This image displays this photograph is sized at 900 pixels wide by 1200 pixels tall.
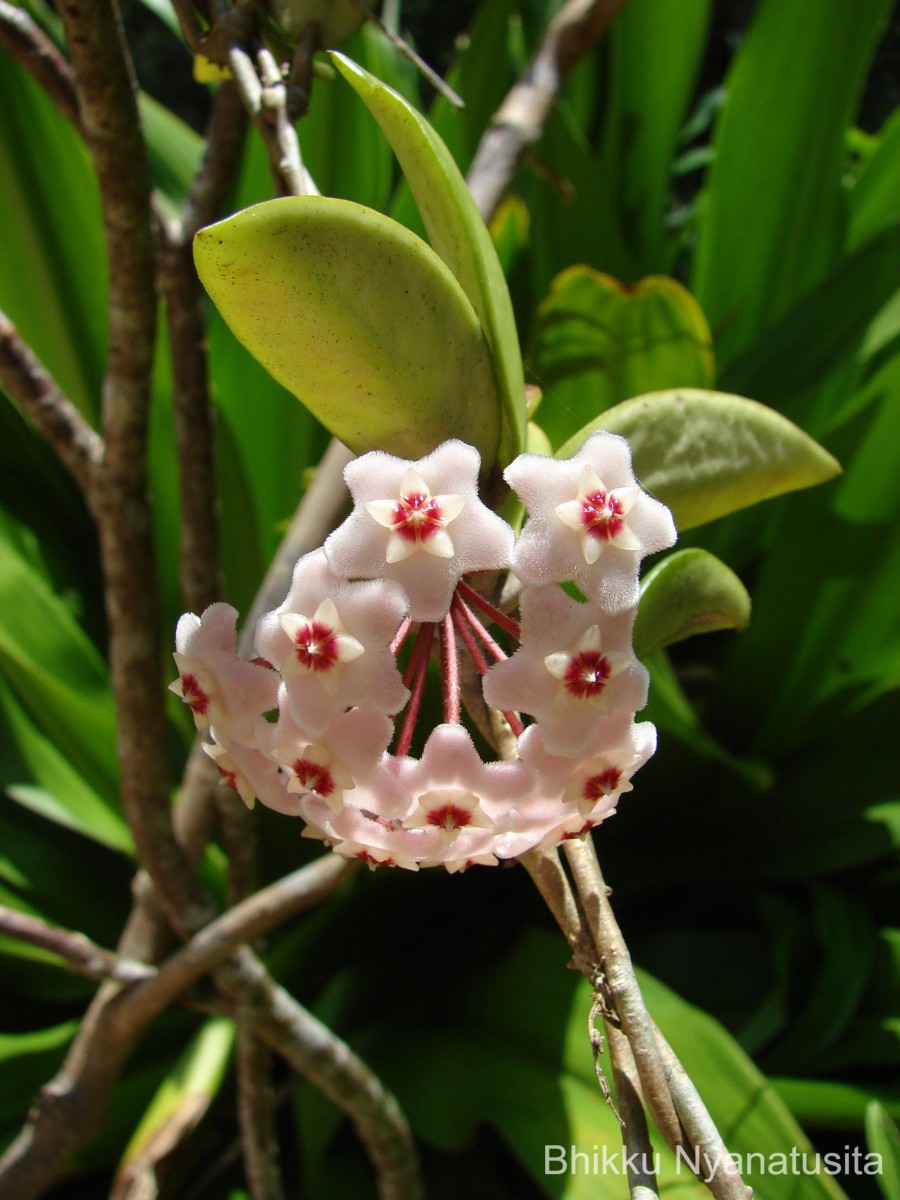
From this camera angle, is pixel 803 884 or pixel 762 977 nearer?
pixel 762 977

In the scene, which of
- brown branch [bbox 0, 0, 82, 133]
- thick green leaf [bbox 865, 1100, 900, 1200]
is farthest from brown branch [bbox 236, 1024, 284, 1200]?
brown branch [bbox 0, 0, 82, 133]

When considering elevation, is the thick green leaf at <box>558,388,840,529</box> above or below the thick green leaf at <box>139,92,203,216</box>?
below

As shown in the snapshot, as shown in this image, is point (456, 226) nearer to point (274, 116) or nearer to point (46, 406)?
point (274, 116)

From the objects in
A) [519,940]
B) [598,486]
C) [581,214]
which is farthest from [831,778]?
[598,486]

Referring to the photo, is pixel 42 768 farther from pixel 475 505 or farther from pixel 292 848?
pixel 475 505

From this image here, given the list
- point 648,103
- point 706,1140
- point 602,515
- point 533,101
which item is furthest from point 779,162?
point 706,1140

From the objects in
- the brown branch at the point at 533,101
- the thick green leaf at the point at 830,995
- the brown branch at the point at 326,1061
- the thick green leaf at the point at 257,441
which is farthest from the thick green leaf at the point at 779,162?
the brown branch at the point at 326,1061

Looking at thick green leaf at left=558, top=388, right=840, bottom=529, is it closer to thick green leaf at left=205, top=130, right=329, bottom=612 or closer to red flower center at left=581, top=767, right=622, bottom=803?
red flower center at left=581, top=767, right=622, bottom=803
